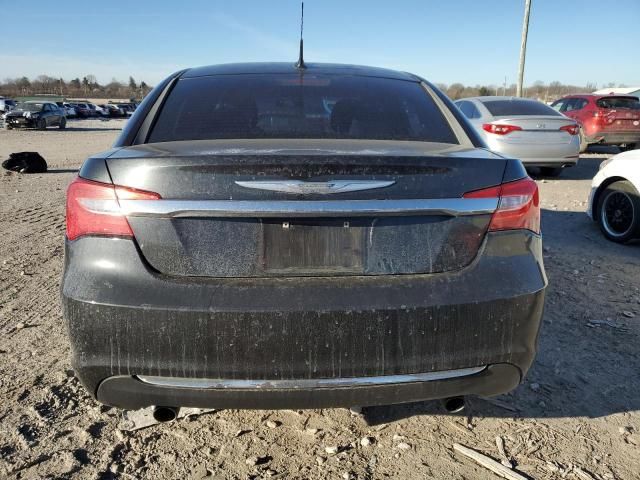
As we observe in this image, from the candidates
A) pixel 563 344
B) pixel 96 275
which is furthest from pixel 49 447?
pixel 563 344

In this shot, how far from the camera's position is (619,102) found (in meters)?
14.2

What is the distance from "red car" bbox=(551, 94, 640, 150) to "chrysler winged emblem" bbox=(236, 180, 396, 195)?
13783 mm

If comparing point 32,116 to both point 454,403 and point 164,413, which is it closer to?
point 164,413

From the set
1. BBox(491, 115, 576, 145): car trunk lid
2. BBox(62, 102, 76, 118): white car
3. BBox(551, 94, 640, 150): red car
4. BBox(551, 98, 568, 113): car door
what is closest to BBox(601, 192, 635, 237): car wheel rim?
BBox(491, 115, 576, 145): car trunk lid

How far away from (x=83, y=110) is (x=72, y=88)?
65.9 metres

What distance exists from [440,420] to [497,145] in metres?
8.02

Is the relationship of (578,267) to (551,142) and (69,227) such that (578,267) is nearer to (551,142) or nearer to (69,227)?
(69,227)

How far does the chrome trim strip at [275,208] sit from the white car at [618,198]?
478 cm

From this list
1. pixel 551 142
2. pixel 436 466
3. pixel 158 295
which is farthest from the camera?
pixel 551 142

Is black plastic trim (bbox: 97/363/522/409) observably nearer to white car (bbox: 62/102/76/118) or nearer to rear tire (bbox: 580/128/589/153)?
rear tire (bbox: 580/128/589/153)

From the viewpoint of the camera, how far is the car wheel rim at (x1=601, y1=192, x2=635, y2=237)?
5.70 m

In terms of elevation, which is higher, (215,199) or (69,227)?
(215,199)

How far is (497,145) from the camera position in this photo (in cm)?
963

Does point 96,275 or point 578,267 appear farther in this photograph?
point 578,267
